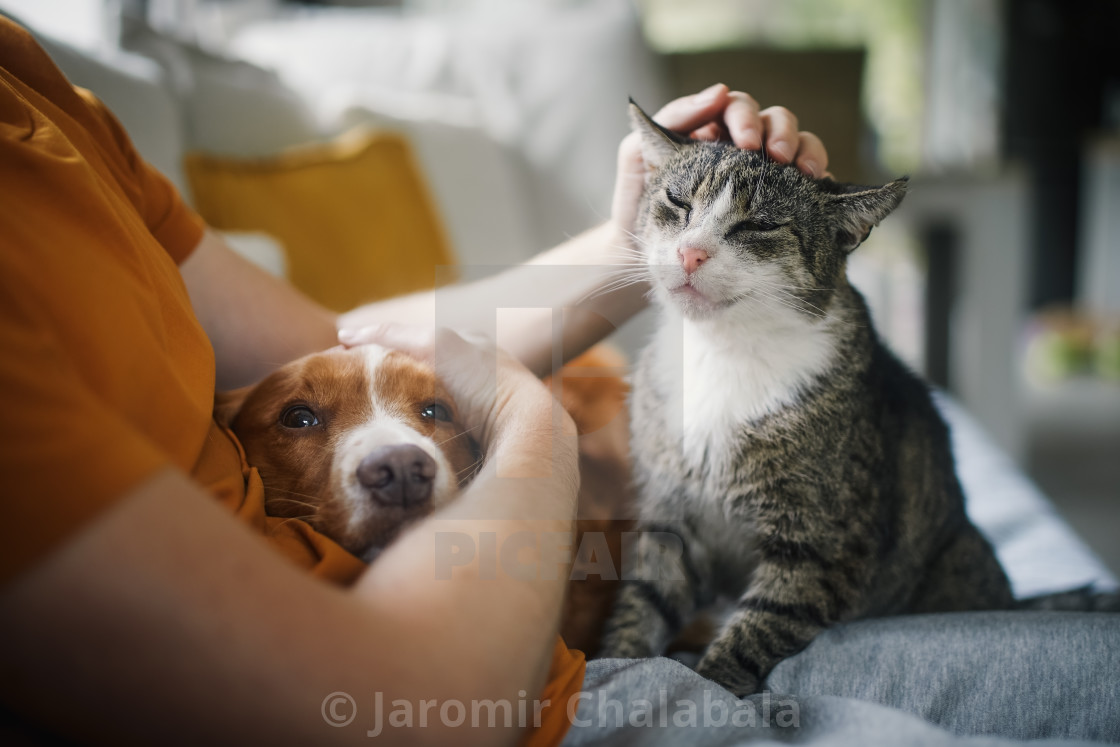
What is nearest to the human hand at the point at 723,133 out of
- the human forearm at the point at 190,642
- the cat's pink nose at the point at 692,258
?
the cat's pink nose at the point at 692,258

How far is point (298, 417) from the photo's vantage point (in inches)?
30.5

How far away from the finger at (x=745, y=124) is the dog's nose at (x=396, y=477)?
1.75 feet

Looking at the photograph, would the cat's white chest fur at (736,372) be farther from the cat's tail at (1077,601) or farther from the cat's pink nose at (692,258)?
the cat's tail at (1077,601)

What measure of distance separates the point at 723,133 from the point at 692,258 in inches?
7.2

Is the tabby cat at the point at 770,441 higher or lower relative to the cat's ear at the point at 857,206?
lower

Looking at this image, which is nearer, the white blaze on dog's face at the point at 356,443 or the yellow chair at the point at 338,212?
the white blaze on dog's face at the point at 356,443

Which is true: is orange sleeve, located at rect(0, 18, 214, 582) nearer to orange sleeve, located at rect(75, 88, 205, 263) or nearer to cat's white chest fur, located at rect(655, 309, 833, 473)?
orange sleeve, located at rect(75, 88, 205, 263)

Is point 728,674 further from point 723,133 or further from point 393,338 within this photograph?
point 723,133

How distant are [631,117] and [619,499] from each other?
53cm

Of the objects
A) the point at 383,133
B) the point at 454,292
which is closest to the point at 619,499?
the point at 454,292

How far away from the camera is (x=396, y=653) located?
0.52 meters

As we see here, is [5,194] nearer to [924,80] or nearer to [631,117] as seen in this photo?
[631,117]

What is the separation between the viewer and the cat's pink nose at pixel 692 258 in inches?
35.5

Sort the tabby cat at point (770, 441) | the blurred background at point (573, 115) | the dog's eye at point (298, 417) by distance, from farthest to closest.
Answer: the blurred background at point (573, 115)
the tabby cat at point (770, 441)
the dog's eye at point (298, 417)
